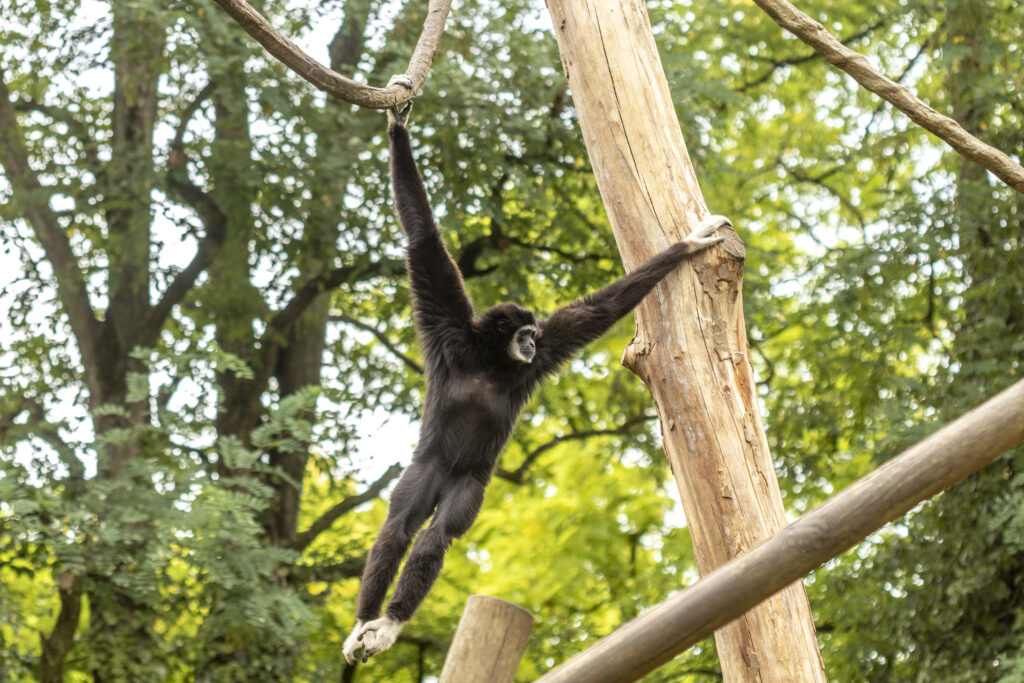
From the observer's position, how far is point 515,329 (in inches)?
172

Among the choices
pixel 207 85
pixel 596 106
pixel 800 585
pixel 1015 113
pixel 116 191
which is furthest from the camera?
pixel 207 85

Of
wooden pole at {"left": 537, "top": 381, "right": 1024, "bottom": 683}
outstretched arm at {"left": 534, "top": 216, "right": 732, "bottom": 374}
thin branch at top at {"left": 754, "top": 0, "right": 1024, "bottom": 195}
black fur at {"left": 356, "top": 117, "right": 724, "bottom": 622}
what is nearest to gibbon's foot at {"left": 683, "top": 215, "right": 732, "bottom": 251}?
outstretched arm at {"left": 534, "top": 216, "right": 732, "bottom": 374}

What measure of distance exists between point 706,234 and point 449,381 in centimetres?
126

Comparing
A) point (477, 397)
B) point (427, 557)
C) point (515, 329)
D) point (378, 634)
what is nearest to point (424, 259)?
point (515, 329)

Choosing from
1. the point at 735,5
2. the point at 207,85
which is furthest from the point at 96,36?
the point at 735,5

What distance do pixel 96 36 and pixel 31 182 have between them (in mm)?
1378

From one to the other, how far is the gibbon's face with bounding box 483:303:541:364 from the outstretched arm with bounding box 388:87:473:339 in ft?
0.53

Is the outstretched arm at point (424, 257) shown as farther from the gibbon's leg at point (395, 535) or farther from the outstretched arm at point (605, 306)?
the gibbon's leg at point (395, 535)

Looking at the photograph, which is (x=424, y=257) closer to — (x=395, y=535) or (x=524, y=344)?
(x=524, y=344)

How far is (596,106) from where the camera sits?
4039 millimetres

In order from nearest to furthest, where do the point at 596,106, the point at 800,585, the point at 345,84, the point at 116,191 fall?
the point at 345,84, the point at 800,585, the point at 596,106, the point at 116,191

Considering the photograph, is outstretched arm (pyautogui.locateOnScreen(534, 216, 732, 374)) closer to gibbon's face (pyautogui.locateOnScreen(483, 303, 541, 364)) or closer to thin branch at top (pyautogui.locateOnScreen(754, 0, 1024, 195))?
gibbon's face (pyautogui.locateOnScreen(483, 303, 541, 364))

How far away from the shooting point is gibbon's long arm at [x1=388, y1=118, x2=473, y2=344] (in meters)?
4.35

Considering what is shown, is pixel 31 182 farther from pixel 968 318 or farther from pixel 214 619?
pixel 968 318
